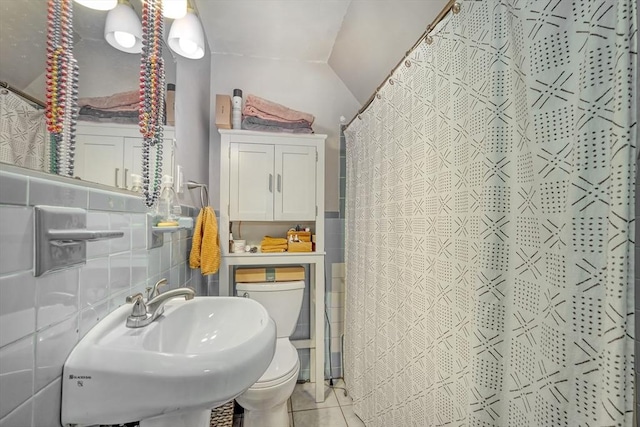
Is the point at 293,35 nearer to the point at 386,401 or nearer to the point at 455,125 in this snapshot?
the point at 455,125

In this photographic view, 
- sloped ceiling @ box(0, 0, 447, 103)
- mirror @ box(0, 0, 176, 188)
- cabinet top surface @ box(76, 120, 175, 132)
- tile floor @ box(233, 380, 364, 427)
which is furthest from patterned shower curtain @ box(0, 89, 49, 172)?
tile floor @ box(233, 380, 364, 427)

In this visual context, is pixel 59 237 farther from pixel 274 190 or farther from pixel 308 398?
pixel 308 398

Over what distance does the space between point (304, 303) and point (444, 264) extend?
4.54 feet

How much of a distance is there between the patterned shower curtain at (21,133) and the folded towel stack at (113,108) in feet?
0.44

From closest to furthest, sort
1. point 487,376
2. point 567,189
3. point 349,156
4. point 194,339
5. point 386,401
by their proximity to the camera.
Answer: point 567,189 < point 487,376 < point 194,339 < point 386,401 < point 349,156

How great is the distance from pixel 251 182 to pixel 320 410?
1.53 meters

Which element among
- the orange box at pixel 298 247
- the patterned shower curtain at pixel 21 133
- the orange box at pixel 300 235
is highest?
the patterned shower curtain at pixel 21 133

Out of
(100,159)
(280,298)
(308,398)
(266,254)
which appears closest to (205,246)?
(266,254)

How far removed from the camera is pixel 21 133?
496 millimetres

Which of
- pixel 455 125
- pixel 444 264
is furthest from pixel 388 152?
pixel 444 264

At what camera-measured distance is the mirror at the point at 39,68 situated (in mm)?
473

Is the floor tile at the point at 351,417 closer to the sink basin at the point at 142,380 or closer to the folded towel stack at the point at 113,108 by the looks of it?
the sink basin at the point at 142,380

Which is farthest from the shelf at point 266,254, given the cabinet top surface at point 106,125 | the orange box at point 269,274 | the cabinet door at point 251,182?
the cabinet top surface at point 106,125

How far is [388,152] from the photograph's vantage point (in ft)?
4.20
